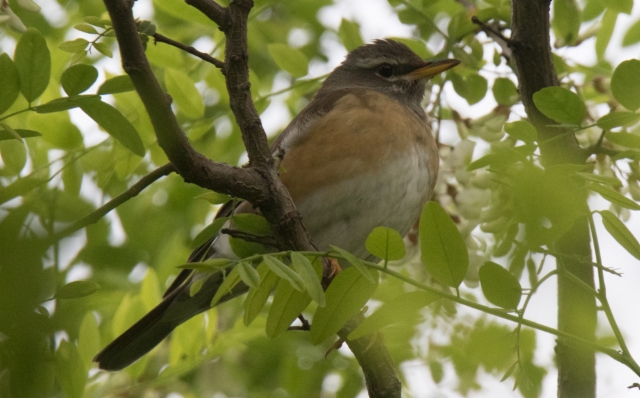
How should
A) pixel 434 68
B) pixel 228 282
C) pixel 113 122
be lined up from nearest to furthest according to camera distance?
1. pixel 228 282
2. pixel 113 122
3. pixel 434 68

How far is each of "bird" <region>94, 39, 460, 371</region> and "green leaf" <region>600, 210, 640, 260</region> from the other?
1.75 metres

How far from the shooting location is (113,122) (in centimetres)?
255

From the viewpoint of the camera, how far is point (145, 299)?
147 inches

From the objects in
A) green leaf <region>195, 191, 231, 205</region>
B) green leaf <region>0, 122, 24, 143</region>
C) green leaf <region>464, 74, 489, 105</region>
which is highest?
green leaf <region>464, 74, 489, 105</region>

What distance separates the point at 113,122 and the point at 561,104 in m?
1.50

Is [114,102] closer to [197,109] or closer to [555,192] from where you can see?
[197,109]

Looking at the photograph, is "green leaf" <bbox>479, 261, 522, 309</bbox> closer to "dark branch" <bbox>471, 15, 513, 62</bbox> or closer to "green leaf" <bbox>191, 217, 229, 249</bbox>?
"green leaf" <bbox>191, 217, 229, 249</bbox>

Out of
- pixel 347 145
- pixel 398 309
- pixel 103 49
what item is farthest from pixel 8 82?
pixel 347 145

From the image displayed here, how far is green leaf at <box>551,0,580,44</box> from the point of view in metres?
3.73

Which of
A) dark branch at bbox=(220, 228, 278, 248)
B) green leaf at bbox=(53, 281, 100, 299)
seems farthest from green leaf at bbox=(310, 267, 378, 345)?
green leaf at bbox=(53, 281, 100, 299)

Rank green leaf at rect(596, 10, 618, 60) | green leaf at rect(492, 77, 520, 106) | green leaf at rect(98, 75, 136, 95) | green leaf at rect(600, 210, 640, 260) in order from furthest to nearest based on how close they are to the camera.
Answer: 1. green leaf at rect(596, 10, 618, 60)
2. green leaf at rect(492, 77, 520, 106)
3. green leaf at rect(98, 75, 136, 95)
4. green leaf at rect(600, 210, 640, 260)

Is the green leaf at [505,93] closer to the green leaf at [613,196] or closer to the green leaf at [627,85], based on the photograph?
the green leaf at [627,85]

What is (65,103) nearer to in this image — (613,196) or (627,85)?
(613,196)

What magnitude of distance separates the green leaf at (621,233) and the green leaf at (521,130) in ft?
1.52
